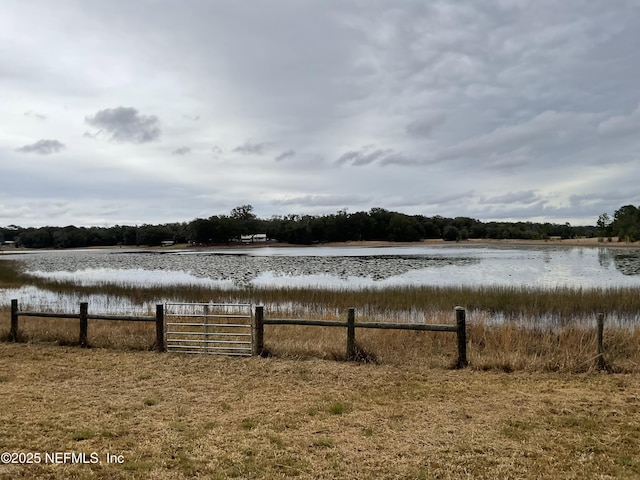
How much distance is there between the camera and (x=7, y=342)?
456 inches

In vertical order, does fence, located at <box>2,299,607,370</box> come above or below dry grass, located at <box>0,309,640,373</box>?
above

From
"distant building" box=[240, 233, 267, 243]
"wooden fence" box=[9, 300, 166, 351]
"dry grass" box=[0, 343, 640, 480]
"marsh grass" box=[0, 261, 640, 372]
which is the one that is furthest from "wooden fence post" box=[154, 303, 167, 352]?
"distant building" box=[240, 233, 267, 243]

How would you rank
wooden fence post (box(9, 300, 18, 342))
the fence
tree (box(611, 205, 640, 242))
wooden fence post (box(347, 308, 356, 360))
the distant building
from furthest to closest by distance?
the distant building < tree (box(611, 205, 640, 242)) < wooden fence post (box(9, 300, 18, 342)) < wooden fence post (box(347, 308, 356, 360)) < the fence

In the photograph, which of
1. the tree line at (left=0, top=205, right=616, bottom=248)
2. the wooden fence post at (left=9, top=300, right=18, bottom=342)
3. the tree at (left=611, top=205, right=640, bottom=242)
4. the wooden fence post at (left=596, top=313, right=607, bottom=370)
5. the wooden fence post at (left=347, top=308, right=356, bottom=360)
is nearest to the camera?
the wooden fence post at (left=596, top=313, right=607, bottom=370)

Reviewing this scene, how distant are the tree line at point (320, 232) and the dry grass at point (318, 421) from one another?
405ft

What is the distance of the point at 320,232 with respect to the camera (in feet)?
449

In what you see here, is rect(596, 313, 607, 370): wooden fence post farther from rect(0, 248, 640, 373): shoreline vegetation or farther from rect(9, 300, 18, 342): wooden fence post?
rect(9, 300, 18, 342): wooden fence post

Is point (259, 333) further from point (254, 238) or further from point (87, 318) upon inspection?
point (254, 238)

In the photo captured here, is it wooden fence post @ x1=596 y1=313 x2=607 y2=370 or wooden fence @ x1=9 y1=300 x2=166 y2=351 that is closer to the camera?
wooden fence post @ x1=596 y1=313 x2=607 y2=370

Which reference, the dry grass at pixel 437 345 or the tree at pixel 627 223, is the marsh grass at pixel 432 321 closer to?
the dry grass at pixel 437 345

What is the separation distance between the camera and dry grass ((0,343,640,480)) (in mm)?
4699

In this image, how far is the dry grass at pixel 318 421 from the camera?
4699 mm

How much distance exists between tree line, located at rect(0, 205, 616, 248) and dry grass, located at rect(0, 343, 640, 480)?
123m

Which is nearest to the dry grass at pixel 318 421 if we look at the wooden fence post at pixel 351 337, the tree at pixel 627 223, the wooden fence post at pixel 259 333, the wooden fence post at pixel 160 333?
the wooden fence post at pixel 351 337
